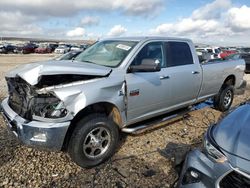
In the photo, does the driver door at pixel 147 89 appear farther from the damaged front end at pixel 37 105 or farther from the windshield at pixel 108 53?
the damaged front end at pixel 37 105

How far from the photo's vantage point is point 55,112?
3.40 m

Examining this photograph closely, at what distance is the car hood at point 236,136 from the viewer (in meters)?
2.19

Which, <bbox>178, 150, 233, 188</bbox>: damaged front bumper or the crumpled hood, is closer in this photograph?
<bbox>178, 150, 233, 188</bbox>: damaged front bumper

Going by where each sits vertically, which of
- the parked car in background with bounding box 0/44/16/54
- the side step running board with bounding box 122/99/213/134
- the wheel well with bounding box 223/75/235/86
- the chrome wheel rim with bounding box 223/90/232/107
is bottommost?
the parked car in background with bounding box 0/44/16/54

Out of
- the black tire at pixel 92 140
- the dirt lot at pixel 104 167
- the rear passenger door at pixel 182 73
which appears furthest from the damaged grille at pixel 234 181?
the rear passenger door at pixel 182 73

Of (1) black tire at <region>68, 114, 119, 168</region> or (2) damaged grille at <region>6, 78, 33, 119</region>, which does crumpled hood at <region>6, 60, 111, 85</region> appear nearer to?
(2) damaged grille at <region>6, 78, 33, 119</region>

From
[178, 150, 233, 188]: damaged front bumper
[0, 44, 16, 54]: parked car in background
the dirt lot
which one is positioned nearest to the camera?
[178, 150, 233, 188]: damaged front bumper

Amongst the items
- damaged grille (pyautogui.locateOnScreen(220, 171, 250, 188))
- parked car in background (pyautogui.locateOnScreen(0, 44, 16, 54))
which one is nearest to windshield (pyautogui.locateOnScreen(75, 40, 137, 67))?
damaged grille (pyautogui.locateOnScreen(220, 171, 250, 188))

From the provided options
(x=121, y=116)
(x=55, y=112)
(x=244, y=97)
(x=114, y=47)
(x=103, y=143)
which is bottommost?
(x=244, y=97)

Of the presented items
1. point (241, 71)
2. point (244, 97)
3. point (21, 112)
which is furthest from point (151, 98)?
point (244, 97)

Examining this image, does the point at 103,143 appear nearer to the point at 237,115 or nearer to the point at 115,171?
the point at 115,171

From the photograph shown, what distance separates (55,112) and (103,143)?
37.6 inches

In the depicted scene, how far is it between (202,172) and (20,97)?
2603 millimetres

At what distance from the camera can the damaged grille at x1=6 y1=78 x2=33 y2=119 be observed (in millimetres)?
3537
